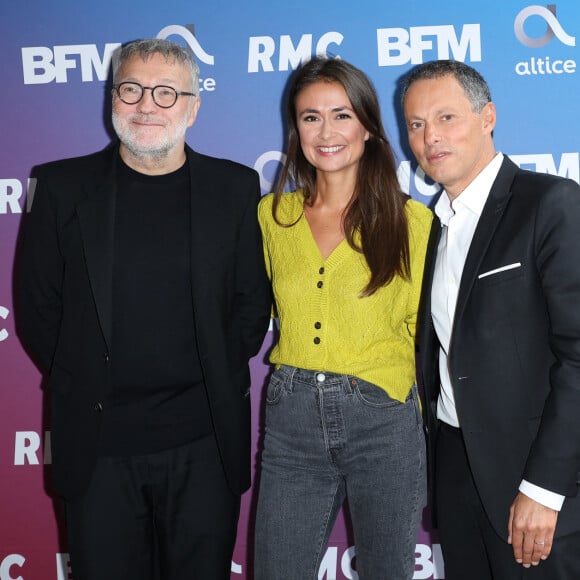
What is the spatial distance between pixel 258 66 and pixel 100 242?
1202 millimetres

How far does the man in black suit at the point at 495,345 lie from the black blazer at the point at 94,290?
→ 2.06 feet

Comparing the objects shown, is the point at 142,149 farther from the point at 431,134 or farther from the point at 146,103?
the point at 431,134

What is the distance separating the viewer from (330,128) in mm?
2490

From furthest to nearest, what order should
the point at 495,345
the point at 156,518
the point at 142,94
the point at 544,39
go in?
the point at 544,39, the point at 156,518, the point at 142,94, the point at 495,345

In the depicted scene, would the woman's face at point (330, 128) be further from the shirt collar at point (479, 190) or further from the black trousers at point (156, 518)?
the black trousers at point (156, 518)

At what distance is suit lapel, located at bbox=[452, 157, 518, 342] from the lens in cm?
204

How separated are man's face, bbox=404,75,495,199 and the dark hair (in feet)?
0.80

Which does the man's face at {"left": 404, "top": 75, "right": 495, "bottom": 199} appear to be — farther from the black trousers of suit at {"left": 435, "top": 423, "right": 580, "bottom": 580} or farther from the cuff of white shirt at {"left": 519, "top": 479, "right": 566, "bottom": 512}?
the cuff of white shirt at {"left": 519, "top": 479, "right": 566, "bottom": 512}

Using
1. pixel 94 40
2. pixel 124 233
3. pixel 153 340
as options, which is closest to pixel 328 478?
pixel 153 340

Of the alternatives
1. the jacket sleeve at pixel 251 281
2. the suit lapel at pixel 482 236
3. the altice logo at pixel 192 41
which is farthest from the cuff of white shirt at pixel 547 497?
the altice logo at pixel 192 41

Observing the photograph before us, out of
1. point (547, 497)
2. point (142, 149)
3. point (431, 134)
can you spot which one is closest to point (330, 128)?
point (431, 134)

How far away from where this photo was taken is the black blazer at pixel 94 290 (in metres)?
2.37

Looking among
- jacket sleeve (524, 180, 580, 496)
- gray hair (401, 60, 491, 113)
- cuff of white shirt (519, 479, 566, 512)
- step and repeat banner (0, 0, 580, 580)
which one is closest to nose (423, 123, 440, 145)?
gray hair (401, 60, 491, 113)

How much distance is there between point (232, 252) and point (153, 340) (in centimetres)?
39
